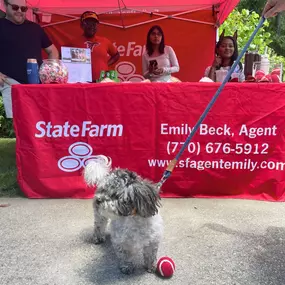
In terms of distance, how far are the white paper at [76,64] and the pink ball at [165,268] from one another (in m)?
2.72

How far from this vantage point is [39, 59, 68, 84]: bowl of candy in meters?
4.19

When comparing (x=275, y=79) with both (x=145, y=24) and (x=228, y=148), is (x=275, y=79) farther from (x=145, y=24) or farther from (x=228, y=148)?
(x=145, y=24)

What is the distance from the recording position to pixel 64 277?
2.74 m

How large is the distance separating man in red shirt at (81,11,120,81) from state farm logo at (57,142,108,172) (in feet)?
6.83

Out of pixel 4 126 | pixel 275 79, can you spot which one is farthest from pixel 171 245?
pixel 4 126

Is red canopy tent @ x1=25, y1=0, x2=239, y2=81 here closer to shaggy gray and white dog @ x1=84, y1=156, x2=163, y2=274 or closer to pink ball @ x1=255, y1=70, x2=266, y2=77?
pink ball @ x1=255, y1=70, x2=266, y2=77

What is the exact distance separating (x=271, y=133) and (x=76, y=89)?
7.75 feet

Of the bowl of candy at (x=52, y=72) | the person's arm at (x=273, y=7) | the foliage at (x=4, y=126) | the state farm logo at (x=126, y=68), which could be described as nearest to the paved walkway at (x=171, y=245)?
the bowl of candy at (x=52, y=72)

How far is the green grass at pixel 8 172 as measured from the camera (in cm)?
463

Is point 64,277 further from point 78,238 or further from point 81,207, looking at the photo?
point 81,207

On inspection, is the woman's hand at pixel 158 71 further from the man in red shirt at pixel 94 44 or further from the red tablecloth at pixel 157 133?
the red tablecloth at pixel 157 133

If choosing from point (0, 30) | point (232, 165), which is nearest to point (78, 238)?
point (232, 165)

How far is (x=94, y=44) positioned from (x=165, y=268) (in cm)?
444

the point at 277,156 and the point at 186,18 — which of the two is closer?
the point at 277,156
